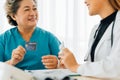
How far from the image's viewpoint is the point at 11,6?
180 cm

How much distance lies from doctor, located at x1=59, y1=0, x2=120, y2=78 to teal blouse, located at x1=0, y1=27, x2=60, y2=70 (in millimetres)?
457

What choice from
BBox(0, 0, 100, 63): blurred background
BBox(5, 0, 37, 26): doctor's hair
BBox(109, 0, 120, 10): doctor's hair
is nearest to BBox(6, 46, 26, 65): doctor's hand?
BBox(5, 0, 37, 26): doctor's hair

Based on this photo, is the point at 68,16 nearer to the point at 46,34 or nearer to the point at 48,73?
the point at 46,34

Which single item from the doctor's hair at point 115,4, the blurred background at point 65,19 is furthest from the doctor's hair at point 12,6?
the doctor's hair at point 115,4

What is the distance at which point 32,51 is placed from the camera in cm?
168

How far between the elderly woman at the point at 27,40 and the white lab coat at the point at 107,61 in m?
0.53

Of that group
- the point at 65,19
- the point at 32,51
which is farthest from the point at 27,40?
the point at 65,19

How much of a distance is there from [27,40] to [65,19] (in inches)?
30.8

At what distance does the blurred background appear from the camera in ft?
7.96

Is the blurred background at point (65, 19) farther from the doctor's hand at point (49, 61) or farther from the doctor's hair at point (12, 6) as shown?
the doctor's hand at point (49, 61)

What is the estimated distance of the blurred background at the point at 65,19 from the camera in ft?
7.96

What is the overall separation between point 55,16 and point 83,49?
0.40 metres

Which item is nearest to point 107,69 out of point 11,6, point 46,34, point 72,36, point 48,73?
point 48,73

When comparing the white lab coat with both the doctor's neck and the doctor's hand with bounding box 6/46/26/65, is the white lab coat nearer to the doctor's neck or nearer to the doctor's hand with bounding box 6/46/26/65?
the doctor's neck
